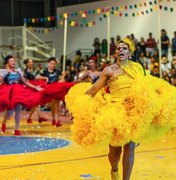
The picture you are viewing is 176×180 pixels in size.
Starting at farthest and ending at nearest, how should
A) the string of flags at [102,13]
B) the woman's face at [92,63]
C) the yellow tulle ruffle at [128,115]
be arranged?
1. the string of flags at [102,13]
2. the woman's face at [92,63]
3. the yellow tulle ruffle at [128,115]

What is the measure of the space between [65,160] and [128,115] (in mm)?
2659

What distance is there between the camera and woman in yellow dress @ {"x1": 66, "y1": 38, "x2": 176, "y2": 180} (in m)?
5.97

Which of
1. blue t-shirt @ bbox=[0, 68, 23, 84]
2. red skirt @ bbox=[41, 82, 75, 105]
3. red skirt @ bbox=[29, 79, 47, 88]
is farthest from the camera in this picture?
red skirt @ bbox=[29, 79, 47, 88]

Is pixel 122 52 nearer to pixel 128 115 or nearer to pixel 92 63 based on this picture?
pixel 128 115

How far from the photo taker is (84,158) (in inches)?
343

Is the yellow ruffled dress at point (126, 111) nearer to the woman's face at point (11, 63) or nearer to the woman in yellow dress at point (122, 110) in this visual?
the woman in yellow dress at point (122, 110)

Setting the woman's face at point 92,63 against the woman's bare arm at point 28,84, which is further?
the woman's face at point 92,63

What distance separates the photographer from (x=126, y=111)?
6.14 metres

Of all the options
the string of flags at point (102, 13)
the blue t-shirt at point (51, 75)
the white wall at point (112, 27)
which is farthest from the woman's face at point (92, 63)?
the white wall at point (112, 27)

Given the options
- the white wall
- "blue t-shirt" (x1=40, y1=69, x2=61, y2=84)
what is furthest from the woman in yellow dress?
the white wall

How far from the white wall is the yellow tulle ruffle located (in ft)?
53.3

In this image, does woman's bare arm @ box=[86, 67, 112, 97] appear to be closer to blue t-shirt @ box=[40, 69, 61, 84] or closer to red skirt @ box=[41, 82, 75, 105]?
red skirt @ box=[41, 82, 75, 105]

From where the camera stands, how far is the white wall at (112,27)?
23062 millimetres

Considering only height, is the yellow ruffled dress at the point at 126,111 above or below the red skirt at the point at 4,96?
above
